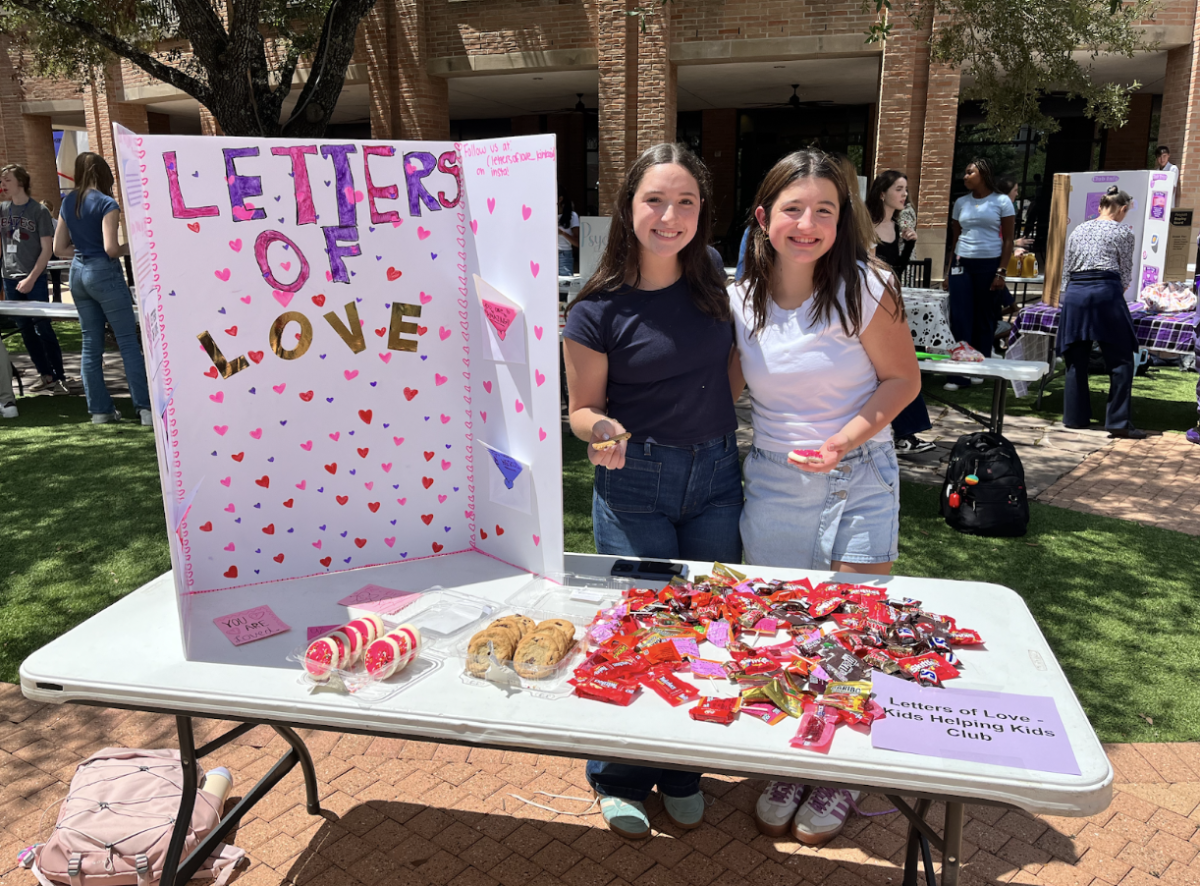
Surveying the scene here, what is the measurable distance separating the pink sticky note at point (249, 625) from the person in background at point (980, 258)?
790cm

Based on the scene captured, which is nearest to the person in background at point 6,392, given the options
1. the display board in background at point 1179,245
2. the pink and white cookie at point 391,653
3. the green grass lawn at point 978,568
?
the green grass lawn at point 978,568

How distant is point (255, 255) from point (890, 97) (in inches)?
542

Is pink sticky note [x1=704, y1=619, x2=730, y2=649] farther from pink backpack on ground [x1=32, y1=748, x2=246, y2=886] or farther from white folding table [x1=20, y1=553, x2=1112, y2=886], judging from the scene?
pink backpack on ground [x1=32, y1=748, x2=246, y2=886]

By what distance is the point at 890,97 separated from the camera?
45.4 feet

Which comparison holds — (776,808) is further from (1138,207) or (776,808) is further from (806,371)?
(1138,207)

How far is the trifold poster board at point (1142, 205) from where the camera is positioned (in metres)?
9.20

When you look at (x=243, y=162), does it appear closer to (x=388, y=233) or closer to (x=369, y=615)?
(x=388, y=233)

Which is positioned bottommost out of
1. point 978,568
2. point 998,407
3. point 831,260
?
point 978,568

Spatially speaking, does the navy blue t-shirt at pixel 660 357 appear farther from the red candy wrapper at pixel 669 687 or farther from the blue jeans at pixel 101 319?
the blue jeans at pixel 101 319

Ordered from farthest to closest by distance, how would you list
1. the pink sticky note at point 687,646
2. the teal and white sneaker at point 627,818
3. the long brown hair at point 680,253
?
the teal and white sneaker at point 627,818, the long brown hair at point 680,253, the pink sticky note at point 687,646

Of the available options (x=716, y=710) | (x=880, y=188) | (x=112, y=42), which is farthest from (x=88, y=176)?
(x=716, y=710)

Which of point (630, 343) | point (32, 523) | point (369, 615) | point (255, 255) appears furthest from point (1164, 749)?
point (32, 523)

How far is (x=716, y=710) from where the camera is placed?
67.2 inches

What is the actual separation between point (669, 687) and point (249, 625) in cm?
100
